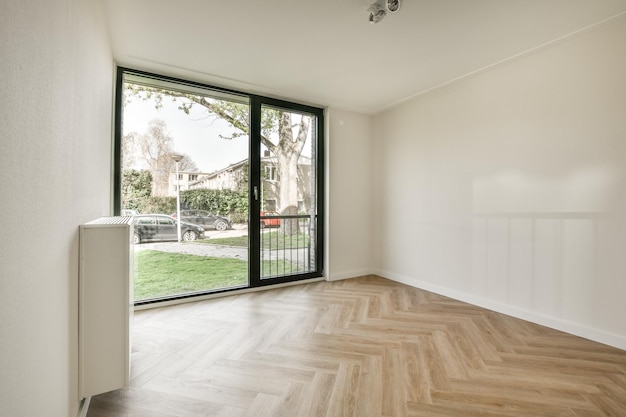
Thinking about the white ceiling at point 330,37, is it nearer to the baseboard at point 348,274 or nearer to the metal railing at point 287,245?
the metal railing at point 287,245

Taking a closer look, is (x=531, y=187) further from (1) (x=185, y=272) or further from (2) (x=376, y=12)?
(1) (x=185, y=272)

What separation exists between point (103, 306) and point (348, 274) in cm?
328

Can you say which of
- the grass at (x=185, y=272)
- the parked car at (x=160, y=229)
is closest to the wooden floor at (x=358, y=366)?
the grass at (x=185, y=272)

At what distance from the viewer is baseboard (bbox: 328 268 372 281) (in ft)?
13.8

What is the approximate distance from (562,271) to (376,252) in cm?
233

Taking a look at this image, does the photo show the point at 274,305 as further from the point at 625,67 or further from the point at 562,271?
the point at 625,67

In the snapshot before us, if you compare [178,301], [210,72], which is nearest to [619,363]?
[178,301]

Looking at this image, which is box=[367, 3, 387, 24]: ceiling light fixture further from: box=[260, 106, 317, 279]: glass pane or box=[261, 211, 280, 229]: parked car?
box=[261, 211, 280, 229]: parked car

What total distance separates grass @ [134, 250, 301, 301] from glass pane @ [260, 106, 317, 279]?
136 mm

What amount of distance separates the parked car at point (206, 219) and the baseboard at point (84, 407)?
6.39ft

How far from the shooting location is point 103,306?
1539 mm

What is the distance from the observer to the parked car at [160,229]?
3.12 m

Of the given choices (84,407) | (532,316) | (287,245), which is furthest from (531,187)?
(84,407)

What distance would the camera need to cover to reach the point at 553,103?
8.68 feet
